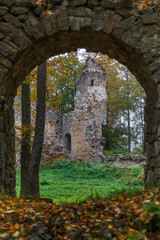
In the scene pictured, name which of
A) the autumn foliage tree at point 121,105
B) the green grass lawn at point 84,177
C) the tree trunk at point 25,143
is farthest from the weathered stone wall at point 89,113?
the tree trunk at point 25,143

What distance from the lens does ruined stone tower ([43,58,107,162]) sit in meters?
15.6

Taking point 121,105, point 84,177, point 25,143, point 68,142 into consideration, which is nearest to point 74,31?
point 25,143

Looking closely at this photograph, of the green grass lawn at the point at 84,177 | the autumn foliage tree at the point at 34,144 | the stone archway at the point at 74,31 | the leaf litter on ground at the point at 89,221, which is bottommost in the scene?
the green grass lawn at the point at 84,177

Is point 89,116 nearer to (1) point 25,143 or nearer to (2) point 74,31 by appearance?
(1) point 25,143

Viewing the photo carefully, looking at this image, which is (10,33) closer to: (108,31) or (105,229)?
(108,31)

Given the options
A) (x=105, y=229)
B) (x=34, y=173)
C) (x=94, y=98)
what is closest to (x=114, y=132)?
(x=94, y=98)

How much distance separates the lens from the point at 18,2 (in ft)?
13.4

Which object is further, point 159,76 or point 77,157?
point 77,157

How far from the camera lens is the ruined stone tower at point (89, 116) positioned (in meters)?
15.6

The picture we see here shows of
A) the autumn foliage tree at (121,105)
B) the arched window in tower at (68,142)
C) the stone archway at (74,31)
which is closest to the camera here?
the stone archway at (74,31)

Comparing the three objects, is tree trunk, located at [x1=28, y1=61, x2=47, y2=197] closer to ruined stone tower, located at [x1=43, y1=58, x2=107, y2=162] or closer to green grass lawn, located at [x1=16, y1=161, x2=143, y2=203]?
green grass lawn, located at [x1=16, y1=161, x2=143, y2=203]

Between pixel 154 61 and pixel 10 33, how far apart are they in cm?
246

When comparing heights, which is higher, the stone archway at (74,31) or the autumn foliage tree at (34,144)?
the stone archway at (74,31)

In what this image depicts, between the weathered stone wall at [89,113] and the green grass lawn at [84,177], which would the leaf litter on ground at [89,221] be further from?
the weathered stone wall at [89,113]
